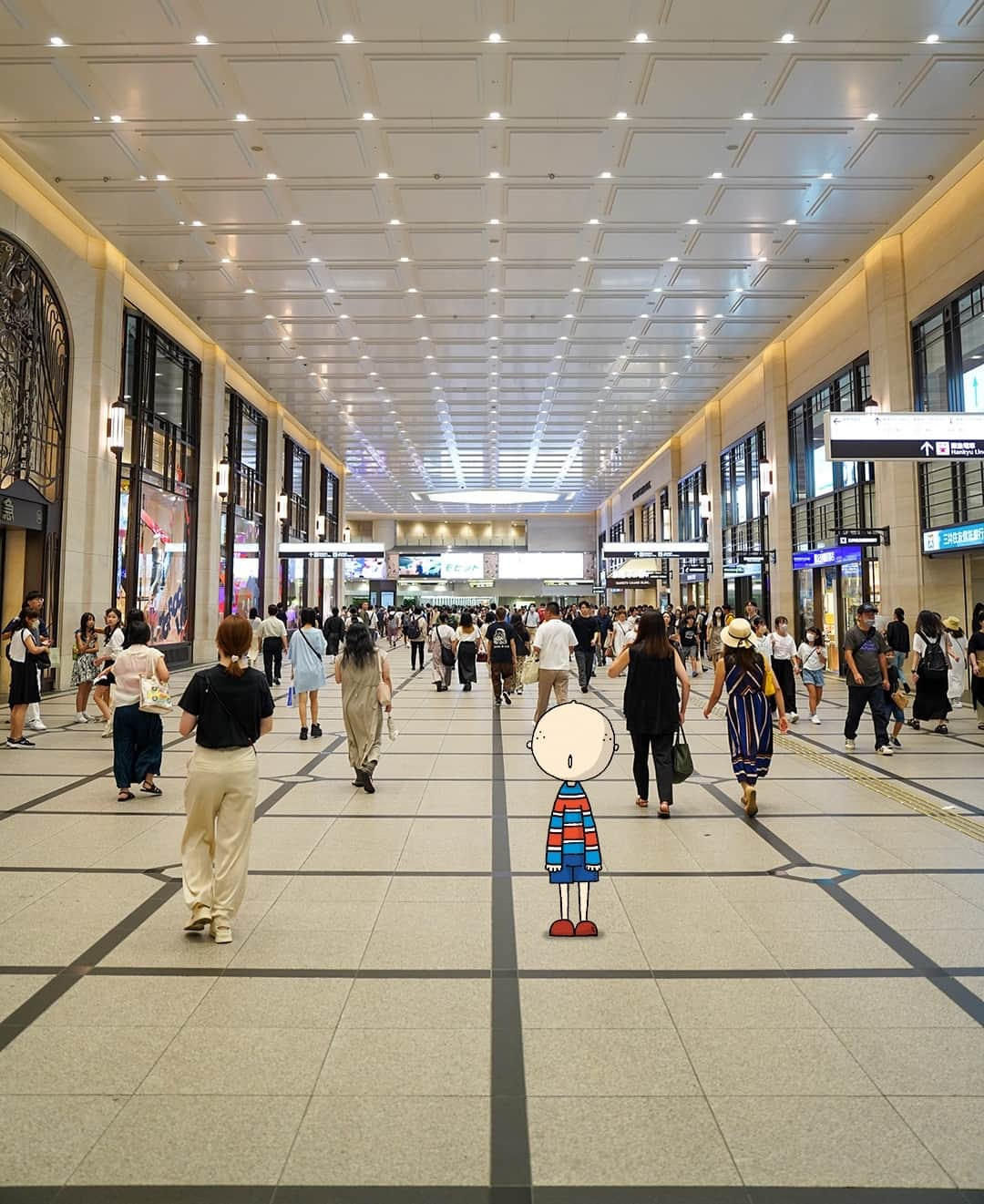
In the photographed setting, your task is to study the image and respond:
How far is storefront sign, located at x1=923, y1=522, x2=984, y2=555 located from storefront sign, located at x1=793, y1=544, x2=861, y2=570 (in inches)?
97.1

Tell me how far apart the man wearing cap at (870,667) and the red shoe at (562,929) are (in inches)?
234

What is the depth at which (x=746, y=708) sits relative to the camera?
20.5 feet

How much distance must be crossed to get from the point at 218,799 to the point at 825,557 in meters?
16.7

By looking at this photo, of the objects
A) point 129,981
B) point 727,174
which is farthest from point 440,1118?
point 727,174

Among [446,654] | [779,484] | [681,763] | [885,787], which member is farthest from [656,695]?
[779,484]

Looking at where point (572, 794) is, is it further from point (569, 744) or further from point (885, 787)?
point (885, 787)

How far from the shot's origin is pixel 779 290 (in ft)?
57.9

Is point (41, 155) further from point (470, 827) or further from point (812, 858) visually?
point (812, 858)

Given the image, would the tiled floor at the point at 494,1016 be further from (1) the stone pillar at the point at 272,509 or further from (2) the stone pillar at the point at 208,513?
(1) the stone pillar at the point at 272,509

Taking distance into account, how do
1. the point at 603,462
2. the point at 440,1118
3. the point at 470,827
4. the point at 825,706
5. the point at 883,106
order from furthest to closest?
1. the point at 603,462
2. the point at 825,706
3. the point at 883,106
4. the point at 470,827
5. the point at 440,1118

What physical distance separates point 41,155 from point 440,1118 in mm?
14706

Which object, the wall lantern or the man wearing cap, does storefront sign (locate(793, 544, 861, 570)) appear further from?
the wall lantern

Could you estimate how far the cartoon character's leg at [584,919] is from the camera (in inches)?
149

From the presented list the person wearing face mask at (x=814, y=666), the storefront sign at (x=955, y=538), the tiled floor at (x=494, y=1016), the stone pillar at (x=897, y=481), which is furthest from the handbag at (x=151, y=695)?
the stone pillar at (x=897, y=481)
